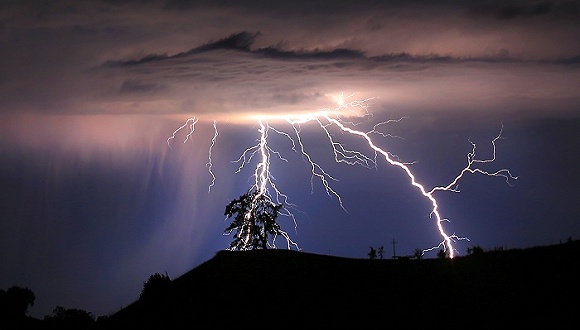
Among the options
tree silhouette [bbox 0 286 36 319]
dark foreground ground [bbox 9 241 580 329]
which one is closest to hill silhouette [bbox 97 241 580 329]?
dark foreground ground [bbox 9 241 580 329]

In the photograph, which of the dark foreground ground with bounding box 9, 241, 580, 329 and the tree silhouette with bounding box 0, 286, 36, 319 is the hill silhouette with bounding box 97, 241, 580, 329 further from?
the tree silhouette with bounding box 0, 286, 36, 319

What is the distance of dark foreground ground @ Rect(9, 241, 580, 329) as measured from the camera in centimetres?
2561

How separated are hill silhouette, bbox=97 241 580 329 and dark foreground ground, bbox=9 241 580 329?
0.03m

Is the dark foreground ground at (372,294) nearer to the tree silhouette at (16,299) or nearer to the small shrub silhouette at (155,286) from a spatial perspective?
the small shrub silhouette at (155,286)

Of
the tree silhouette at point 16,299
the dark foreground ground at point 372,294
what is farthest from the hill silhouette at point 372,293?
the tree silhouette at point 16,299

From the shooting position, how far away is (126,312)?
3231cm

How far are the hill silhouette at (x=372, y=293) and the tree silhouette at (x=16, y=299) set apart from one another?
19.3m

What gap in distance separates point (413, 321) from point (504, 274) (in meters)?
4.23

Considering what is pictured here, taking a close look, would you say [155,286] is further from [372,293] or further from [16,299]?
[16,299]

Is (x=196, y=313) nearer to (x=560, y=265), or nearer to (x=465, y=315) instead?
(x=465, y=315)

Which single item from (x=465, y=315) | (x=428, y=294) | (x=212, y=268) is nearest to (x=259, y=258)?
(x=212, y=268)

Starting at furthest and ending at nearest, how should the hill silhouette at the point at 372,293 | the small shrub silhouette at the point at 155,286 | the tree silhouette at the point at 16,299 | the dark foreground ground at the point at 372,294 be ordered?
the tree silhouette at the point at 16,299 → the small shrub silhouette at the point at 155,286 → the hill silhouette at the point at 372,293 → the dark foreground ground at the point at 372,294

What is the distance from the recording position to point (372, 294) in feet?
93.3

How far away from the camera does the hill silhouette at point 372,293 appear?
25.7 m
